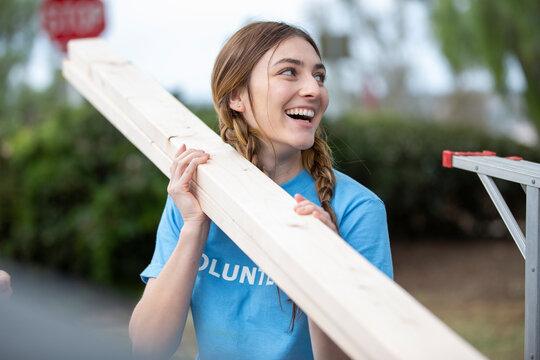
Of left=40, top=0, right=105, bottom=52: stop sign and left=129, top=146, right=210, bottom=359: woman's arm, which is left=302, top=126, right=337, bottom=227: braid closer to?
left=129, top=146, right=210, bottom=359: woman's arm

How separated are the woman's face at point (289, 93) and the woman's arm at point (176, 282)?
270 mm

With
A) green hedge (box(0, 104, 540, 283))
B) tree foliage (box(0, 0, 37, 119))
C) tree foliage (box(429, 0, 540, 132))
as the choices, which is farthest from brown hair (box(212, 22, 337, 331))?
tree foliage (box(0, 0, 37, 119))

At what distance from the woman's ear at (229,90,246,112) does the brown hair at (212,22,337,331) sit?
1cm

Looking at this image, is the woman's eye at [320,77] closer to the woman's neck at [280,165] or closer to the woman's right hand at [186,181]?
the woman's neck at [280,165]

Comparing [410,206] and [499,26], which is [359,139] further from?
[499,26]

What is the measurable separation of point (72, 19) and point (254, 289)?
4935 millimetres

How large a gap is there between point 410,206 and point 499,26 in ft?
8.47

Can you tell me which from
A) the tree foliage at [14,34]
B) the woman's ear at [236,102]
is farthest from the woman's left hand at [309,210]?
the tree foliage at [14,34]

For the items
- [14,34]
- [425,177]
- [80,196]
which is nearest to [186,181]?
[80,196]

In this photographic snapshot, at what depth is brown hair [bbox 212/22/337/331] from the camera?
1658 millimetres

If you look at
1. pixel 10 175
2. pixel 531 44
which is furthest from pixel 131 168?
pixel 531 44

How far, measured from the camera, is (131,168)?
4.83 meters

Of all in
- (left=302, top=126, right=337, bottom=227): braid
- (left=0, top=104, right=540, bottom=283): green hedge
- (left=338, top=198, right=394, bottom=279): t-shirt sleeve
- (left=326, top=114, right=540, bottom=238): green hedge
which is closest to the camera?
(left=338, top=198, right=394, bottom=279): t-shirt sleeve

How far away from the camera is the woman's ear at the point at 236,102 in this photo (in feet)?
5.72
